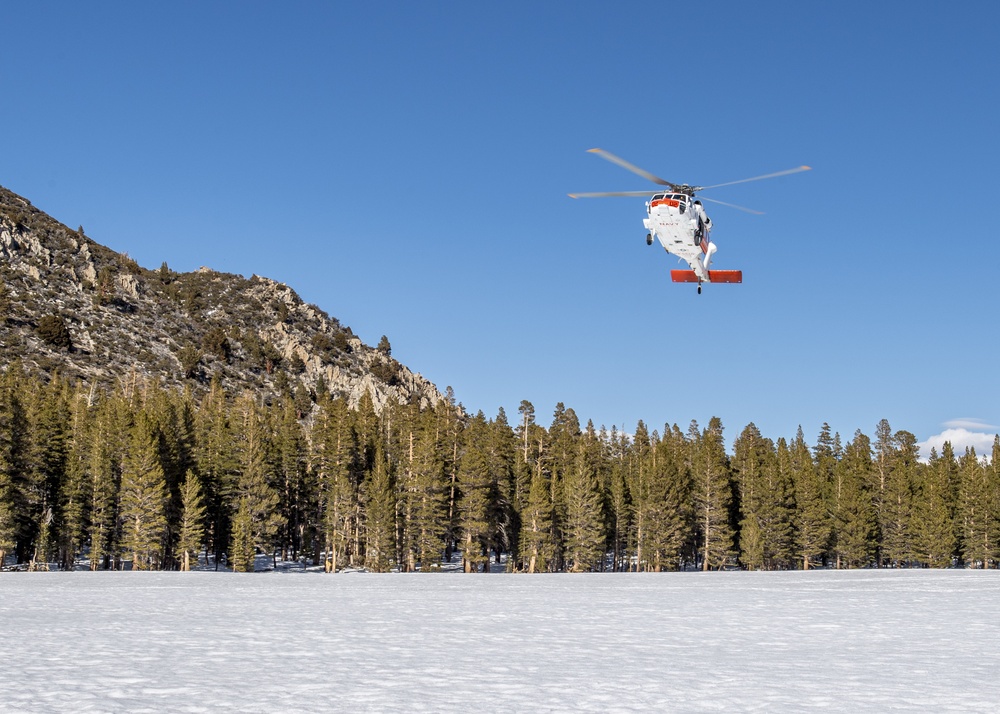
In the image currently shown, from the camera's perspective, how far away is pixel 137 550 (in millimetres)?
71250

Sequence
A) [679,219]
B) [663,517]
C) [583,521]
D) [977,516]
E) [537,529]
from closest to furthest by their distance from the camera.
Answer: [679,219], [537,529], [583,521], [663,517], [977,516]

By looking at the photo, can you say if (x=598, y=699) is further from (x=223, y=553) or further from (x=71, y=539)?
(x=223, y=553)

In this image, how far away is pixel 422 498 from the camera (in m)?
84.4

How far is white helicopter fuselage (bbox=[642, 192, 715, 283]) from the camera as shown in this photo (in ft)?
134

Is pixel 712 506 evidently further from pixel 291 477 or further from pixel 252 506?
pixel 252 506

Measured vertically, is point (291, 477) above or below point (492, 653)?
above

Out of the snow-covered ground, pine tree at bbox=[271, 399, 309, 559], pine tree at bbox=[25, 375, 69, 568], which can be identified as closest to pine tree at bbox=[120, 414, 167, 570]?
pine tree at bbox=[25, 375, 69, 568]

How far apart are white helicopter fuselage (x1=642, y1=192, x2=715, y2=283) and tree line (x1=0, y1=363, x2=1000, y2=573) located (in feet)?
153

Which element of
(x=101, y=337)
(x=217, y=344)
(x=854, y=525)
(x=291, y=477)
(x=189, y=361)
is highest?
(x=217, y=344)

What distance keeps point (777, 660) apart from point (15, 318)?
167570 mm

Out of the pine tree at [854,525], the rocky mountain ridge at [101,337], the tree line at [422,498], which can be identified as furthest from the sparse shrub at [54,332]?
the pine tree at [854,525]

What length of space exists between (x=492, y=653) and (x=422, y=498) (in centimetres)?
6511

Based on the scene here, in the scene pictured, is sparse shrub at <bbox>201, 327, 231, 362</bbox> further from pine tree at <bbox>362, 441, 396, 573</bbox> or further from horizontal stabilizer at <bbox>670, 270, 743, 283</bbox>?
horizontal stabilizer at <bbox>670, 270, 743, 283</bbox>

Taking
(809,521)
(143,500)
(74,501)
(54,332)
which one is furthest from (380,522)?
(54,332)
